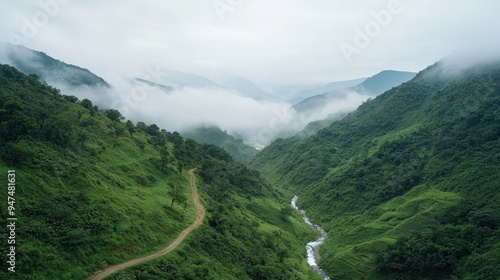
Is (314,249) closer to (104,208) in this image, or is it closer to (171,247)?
(171,247)

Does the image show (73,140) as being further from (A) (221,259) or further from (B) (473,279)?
(B) (473,279)

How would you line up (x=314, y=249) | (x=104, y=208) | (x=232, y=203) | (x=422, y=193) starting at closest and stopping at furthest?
(x=104, y=208) < (x=232, y=203) < (x=314, y=249) < (x=422, y=193)

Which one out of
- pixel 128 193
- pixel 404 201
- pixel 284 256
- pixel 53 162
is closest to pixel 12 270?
pixel 53 162

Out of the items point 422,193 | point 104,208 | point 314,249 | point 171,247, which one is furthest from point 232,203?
point 422,193

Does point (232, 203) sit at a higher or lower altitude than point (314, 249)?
higher

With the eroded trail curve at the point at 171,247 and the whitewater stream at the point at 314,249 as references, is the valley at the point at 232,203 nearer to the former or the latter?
the eroded trail curve at the point at 171,247

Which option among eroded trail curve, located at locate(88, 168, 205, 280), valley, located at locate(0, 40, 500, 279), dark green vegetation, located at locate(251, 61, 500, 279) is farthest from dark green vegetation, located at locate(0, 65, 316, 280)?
dark green vegetation, located at locate(251, 61, 500, 279)
